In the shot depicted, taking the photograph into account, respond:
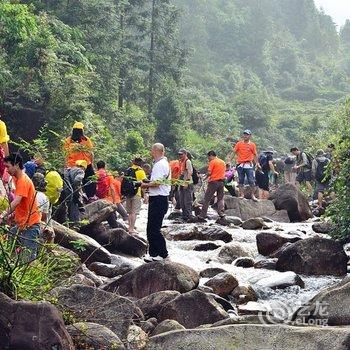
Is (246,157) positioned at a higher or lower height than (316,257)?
higher

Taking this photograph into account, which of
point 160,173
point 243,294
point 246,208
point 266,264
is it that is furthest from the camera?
point 246,208

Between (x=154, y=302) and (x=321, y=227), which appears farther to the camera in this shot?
(x=321, y=227)

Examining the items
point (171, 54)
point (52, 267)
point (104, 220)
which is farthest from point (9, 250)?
point (171, 54)

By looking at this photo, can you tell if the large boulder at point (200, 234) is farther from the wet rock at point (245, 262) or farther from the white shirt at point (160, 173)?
the white shirt at point (160, 173)

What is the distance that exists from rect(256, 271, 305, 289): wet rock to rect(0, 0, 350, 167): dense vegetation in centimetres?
272

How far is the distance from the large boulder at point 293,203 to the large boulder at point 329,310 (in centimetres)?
1177

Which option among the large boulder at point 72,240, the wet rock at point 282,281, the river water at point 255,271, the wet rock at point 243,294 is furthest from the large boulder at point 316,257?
the large boulder at point 72,240

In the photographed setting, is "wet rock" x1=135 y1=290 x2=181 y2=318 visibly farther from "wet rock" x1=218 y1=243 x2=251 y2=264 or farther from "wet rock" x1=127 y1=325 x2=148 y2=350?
"wet rock" x1=218 y1=243 x2=251 y2=264

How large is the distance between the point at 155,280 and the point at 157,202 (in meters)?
1.96

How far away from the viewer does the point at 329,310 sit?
6.34m

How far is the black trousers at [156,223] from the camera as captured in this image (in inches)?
402

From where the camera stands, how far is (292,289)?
9.66 m

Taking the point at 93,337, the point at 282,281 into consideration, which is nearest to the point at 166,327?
the point at 93,337

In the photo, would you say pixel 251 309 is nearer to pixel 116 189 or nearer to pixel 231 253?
pixel 231 253
